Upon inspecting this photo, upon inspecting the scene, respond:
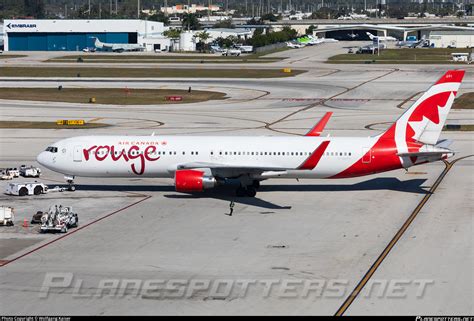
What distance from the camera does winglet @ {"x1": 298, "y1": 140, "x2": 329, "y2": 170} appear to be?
2212 inches

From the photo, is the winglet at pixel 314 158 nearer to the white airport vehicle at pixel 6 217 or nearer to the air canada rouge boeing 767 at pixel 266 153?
the air canada rouge boeing 767 at pixel 266 153

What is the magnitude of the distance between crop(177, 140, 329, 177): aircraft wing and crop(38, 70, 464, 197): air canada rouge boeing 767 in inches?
3.6

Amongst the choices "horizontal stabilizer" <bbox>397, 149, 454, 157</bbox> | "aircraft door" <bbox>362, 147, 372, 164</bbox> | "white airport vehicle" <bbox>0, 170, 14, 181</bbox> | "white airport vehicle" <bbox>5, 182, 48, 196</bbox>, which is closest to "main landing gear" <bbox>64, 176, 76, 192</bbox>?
"white airport vehicle" <bbox>5, 182, 48, 196</bbox>

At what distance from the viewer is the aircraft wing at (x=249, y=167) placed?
5650 cm

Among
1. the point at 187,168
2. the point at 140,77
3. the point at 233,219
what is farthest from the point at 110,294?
the point at 140,77

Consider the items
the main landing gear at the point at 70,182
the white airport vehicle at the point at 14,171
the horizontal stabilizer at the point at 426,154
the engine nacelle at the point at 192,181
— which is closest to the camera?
the engine nacelle at the point at 192,181

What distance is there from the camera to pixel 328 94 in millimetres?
131500

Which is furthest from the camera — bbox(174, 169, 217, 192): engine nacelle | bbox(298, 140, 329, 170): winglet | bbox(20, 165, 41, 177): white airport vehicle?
bbox(20, 165, 41, 177): white airport vehicle

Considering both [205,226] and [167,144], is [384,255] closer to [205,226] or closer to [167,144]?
[205,226]

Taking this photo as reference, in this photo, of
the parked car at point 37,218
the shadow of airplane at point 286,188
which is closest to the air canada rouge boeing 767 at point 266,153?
the shadow of airplane at point 286,188

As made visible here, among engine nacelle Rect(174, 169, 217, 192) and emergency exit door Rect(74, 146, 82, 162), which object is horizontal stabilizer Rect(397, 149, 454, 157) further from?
emergency exit door Rect(74, 146, 82, 162)

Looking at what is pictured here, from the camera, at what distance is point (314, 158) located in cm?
5653

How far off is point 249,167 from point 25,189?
1569 centimetres

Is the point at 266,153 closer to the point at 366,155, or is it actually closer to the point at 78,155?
the point at 366,155
